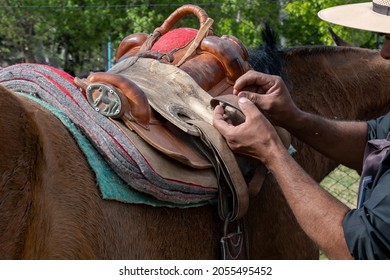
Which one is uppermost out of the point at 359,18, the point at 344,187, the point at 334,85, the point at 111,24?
the point at 359,18

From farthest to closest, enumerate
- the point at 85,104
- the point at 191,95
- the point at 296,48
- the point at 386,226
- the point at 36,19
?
the point at 36,19, the point at 296,48, the point at 191,95, the point at 85,104, the point at 386,226

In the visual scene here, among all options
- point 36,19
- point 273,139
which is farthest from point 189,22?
point 273,139

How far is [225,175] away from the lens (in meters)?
2.95

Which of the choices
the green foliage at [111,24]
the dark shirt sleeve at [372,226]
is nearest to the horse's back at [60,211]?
the dark shirt sleeve at [372,226]

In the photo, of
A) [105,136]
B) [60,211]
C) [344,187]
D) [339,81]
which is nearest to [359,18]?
[105,136]

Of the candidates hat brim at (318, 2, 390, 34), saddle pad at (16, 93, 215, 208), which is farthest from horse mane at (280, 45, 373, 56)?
saddle pad at (16, 93, 215, 208)

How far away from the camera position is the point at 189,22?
1162 centimetres

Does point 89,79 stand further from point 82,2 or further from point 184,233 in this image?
point 82,2

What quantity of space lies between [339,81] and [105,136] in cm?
179

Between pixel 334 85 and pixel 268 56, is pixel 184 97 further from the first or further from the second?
pixel 334 85

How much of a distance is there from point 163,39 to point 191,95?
469mm

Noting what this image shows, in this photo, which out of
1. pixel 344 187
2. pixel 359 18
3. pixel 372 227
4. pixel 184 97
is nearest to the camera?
pixel 372 227

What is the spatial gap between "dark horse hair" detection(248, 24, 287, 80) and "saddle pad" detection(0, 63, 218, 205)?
97 cm

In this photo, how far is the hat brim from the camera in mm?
2342
